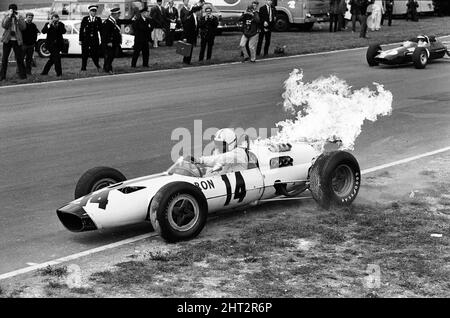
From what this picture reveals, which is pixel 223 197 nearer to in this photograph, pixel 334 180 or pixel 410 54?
pixel 334 180

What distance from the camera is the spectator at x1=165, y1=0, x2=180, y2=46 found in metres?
28.1

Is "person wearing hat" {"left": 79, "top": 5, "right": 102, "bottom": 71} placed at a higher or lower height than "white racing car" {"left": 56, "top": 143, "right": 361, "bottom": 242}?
higher

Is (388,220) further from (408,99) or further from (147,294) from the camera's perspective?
(408,99)

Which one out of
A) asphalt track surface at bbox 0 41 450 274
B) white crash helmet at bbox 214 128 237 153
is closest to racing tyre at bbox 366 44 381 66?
asphalt track surface at bbox 0 41 450 274

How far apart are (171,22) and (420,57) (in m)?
10.5

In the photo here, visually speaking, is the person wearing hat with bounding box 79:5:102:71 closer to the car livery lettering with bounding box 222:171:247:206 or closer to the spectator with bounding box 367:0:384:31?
the car livery lettering with bounding box 222:171:247:206

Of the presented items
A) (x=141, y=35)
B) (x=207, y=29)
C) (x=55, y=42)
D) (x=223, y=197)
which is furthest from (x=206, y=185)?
(x=207, y=29)

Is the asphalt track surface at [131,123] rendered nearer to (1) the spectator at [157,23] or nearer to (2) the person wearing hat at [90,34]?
(2) the person wearing hat at [90,34]

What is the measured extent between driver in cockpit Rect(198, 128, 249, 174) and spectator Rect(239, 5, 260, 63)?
588 inches

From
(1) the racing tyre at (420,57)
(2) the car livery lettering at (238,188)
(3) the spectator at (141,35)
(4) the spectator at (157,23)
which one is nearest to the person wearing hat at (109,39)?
(3) the spectator at (141,35)

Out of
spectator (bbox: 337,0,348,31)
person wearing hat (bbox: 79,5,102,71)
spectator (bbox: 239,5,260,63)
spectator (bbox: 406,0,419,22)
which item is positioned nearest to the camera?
person wearing hat (bbox: 79,5,102,71)

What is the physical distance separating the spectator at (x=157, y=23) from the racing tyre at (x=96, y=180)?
62.9 ft

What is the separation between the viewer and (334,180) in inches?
345

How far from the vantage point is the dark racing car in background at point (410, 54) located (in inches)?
860
